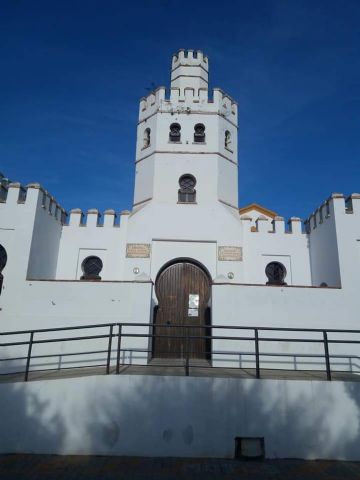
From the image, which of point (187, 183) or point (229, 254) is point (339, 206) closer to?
point (229, 254)

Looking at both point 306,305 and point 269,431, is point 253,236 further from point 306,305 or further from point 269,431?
point 269,431

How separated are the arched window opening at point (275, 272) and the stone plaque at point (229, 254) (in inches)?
59.2

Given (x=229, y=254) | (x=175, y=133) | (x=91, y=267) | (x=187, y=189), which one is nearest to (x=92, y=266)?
(x=91, y=267)

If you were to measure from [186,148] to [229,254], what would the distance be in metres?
4.93

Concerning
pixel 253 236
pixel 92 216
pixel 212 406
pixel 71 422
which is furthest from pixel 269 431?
pixel 92 216

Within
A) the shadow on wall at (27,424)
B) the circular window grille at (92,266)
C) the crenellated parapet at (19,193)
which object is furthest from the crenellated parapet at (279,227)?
the shadow on wall at (27,424)

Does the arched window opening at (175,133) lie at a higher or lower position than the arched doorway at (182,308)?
higher

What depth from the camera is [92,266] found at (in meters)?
12.8

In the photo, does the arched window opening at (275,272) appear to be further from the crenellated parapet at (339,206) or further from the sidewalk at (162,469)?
the sidewalk at (162,469)

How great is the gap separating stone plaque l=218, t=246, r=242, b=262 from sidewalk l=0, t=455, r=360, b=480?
23.0ft

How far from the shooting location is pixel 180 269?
11859 mm

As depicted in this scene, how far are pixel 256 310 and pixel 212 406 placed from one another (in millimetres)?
3833

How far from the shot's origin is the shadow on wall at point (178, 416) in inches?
238

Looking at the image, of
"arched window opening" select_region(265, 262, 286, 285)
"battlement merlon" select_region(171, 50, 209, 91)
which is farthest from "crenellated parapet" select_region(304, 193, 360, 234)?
"battlement merlon" select_region(171, 50, 209, 91)
